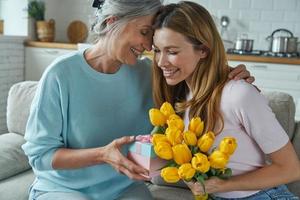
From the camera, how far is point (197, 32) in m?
1.39

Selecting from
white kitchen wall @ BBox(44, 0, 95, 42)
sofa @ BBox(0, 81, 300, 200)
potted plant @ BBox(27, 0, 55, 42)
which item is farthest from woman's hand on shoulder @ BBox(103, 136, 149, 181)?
white kitchen wall @ BBox(44, 0, 95, 42)

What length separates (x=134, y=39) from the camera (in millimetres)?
1506

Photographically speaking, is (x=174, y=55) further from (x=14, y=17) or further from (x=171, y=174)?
(x=14, y=17)

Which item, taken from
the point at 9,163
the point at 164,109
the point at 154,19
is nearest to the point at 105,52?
the point at 154,19

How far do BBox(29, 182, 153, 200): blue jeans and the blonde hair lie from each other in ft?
1.23

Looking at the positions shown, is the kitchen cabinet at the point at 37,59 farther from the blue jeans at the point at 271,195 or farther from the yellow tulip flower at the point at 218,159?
the yellow tulip flower at the point at 218,159

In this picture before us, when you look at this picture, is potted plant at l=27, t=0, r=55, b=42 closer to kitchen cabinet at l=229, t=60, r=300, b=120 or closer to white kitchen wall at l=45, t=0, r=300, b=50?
white kitchen wall at l=45, t=0, r=300, b=50

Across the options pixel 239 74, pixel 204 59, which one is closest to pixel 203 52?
pixel 204 59

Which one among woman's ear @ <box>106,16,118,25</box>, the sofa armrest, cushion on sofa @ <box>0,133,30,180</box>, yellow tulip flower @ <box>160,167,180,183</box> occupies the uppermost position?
woman's ear @ <box>106,16,118,25</box>

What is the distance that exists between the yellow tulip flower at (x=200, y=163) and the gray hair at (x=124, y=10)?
606mm

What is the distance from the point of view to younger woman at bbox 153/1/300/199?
1336 mm

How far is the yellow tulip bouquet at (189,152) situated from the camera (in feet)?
3.53

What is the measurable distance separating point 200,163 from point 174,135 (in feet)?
0.30

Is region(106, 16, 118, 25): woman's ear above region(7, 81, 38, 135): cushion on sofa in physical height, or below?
above
